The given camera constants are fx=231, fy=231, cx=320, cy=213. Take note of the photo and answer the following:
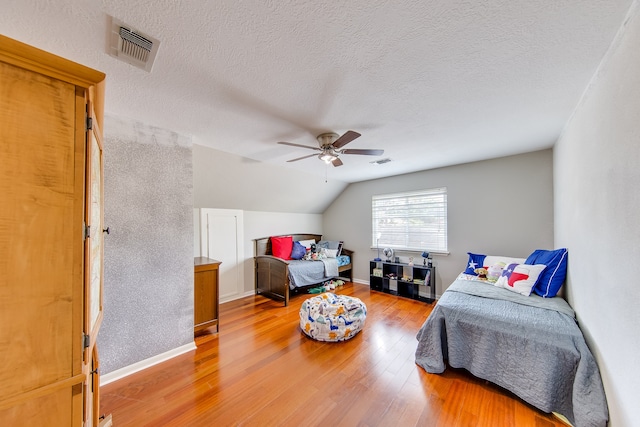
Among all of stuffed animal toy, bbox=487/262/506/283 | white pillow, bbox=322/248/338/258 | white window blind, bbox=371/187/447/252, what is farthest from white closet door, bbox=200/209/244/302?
stuffed animal toy, bbox=487/262/506/283

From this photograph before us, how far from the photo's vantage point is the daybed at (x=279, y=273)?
3821 millimetres

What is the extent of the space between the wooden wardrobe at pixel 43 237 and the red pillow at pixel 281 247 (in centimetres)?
361

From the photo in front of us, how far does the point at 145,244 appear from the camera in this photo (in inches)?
85.6

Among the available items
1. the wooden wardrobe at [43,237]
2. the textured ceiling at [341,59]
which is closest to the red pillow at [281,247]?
the textured ceiling at [341,59]

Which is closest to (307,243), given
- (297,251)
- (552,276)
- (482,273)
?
(297,251)

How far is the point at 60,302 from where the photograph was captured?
2.62 feet

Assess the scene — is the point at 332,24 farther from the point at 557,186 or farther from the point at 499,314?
the point at 557,186

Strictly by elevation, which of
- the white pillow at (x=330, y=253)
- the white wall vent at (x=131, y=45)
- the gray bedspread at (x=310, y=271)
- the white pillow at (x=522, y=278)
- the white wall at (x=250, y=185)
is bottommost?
the gray bedspread at (x=310, y=271)

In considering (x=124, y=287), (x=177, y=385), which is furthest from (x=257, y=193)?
(x=177, y=385)

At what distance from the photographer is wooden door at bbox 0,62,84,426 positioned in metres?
0.71

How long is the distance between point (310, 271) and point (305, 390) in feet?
7.41

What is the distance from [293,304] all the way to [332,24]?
366 cm

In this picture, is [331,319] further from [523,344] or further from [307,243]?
[307,243]

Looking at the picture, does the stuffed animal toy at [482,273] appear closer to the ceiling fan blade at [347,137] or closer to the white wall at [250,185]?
the ceiling fan blade at [347,137]
